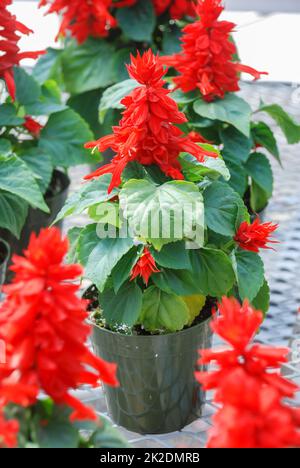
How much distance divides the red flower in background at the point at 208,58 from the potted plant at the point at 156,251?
27 centimetres

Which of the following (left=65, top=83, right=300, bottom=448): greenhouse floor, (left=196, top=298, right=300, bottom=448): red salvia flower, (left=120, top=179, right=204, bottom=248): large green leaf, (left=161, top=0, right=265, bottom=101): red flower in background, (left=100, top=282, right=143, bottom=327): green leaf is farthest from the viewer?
(left=161, top=0, right=265, bottom=101): red flower in background

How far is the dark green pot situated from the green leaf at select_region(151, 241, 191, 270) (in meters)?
0.13

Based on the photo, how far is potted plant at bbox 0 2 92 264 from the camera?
179cm

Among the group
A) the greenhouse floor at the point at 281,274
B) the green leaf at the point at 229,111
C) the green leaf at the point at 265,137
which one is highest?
the green leaf at the point at 229,111

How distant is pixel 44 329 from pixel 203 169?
0.61 m

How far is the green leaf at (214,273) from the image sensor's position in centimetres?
143

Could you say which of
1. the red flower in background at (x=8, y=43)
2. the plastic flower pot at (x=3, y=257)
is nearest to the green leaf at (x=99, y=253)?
the plastic flower pot at (x=3, y=257)

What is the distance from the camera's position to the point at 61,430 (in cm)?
97

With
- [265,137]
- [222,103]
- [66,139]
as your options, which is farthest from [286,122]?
[66,139]

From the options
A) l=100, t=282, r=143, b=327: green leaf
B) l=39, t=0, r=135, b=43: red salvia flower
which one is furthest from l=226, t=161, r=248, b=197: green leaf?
l=39, t=0, r=135, b=43: red salvia flower

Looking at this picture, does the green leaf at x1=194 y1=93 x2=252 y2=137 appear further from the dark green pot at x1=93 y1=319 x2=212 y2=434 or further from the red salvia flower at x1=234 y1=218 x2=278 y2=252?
the dark green pot at x1=93 y1=319 x2=212 y2=434

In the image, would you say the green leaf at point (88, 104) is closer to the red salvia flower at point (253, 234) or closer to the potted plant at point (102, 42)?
the potted plant at point (102, 42)

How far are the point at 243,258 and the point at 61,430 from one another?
585mm

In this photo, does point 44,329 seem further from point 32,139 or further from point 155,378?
point 32,139
